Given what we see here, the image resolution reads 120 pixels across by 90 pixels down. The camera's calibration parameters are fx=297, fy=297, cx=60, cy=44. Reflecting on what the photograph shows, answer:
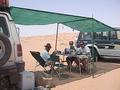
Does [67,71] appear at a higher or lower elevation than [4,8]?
lower

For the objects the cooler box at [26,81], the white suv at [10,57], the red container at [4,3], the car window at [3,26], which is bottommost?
the cooler box at [26,81]

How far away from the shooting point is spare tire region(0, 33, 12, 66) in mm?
5684

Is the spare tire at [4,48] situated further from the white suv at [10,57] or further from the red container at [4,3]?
the red container at [4,3]

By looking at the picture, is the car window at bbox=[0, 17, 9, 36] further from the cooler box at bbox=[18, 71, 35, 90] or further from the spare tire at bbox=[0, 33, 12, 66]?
the cooler box at bbox=[18, 71, 35, 90]

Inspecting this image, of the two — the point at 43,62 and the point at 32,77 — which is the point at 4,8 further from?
the point at 43,62

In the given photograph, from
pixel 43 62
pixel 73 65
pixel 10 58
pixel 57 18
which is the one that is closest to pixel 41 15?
pixel 57 18

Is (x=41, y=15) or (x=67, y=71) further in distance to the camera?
(x=67, y=71)

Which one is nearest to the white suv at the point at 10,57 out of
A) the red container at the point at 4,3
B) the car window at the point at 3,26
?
the car window at the point at 3,26

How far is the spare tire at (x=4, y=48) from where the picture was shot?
568cm

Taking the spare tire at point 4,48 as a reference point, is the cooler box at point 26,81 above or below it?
below

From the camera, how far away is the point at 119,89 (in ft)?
27.5

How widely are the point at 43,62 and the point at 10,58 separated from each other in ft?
14.2

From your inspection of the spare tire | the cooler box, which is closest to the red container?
the spare tire

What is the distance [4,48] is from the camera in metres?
5.71
